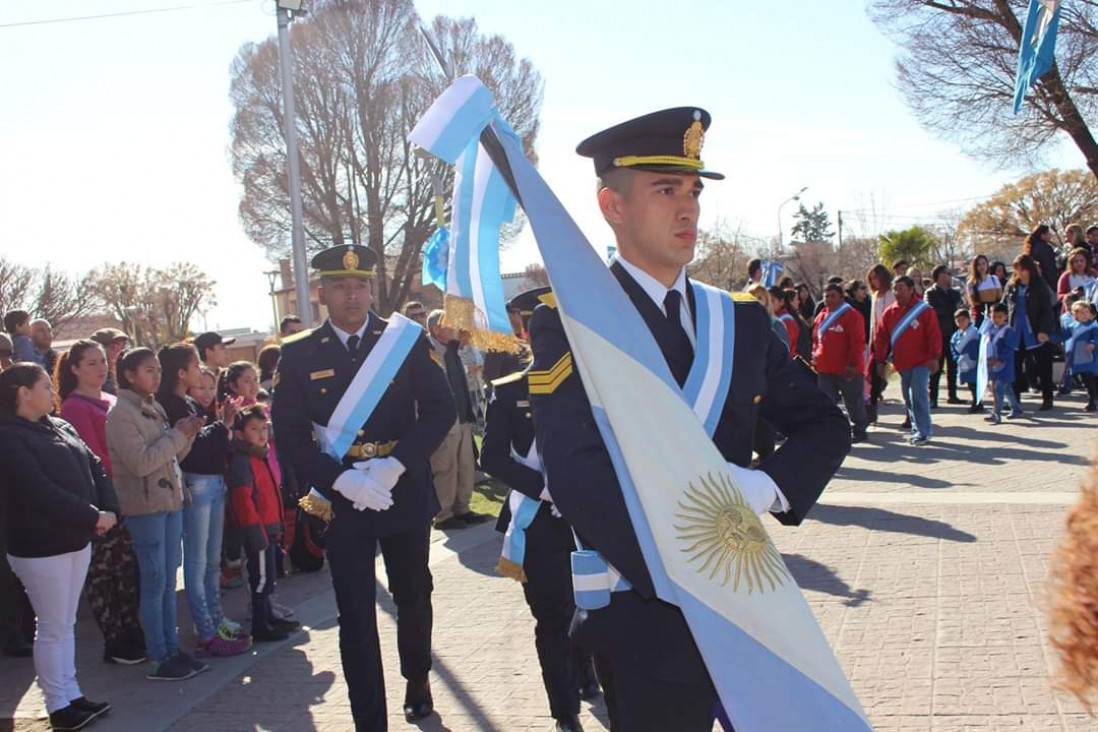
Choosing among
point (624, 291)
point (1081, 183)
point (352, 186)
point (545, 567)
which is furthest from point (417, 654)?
point (1081, 183)

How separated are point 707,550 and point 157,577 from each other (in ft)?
14.9

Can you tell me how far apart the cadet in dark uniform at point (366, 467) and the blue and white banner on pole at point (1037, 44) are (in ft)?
25.7

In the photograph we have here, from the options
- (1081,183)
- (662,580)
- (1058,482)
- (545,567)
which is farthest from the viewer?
(1081,183)

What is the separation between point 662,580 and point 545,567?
7.68ft

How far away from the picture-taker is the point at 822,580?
6711mm

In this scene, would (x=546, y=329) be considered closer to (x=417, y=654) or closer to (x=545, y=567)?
(x=545, y=567)

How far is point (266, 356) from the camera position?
9.49 m

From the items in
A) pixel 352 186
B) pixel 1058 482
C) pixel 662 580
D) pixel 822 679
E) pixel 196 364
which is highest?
pixel 352 186

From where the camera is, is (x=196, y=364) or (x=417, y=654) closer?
(x=417, y=654)

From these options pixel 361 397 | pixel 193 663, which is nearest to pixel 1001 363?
pixel 361 397

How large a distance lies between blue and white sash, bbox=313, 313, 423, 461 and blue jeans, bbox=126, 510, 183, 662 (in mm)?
1711

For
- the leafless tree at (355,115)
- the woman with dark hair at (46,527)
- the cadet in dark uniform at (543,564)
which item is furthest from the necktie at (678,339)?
the leafless tree at (355,115)

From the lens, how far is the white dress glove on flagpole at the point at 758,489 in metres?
2.59

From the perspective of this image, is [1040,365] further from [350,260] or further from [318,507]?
[318,507]
